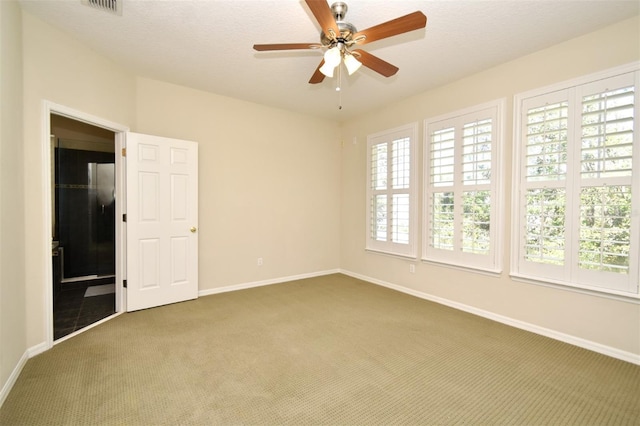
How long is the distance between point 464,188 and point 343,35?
2.35 m

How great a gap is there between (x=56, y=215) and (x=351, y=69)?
5.34 m

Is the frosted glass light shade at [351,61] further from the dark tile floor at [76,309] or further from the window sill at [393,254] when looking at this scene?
the dark tile floor at [76,309]

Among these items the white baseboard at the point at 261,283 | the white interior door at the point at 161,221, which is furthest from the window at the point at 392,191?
the white interior door at the point at 161,221

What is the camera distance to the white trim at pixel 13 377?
193cm

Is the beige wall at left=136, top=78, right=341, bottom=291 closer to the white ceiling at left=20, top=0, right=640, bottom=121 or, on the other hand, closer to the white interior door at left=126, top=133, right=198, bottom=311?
the white interior door at left=126, top=133, right=198, bottom=311

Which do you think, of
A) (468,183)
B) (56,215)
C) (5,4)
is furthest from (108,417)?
(56,215)

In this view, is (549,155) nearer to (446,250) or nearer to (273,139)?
(446,250)

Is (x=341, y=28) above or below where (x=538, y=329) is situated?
above

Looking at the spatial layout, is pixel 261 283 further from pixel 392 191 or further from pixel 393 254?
pixel 392 191

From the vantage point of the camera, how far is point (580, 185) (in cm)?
271

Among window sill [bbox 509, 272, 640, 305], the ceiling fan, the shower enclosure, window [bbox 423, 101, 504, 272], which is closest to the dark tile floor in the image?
the shower enclosure

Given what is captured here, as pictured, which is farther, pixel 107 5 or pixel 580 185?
pixel 580 185

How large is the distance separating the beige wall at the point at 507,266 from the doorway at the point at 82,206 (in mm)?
4561

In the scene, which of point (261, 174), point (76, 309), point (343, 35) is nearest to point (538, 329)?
point (343, 35)
